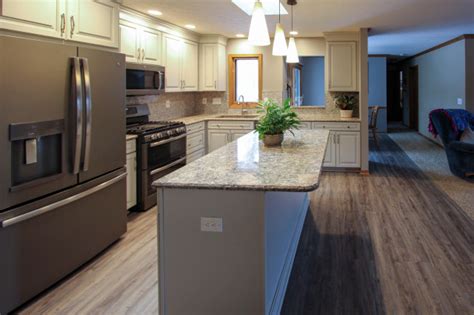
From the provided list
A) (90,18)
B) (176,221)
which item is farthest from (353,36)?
(176,221)

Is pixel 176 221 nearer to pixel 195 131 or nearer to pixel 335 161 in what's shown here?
pixel 195 131

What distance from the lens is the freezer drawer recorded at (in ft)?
7.76

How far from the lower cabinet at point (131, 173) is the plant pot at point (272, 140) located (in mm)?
1620

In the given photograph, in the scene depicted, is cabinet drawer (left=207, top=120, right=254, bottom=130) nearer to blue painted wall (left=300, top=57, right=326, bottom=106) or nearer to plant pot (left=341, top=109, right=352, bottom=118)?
plant pot (left=341, top=109, right=352, bottom=118)

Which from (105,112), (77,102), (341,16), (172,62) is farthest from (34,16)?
(341,16)

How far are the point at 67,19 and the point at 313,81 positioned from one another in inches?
233

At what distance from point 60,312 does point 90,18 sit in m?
2.23

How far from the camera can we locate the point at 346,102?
7004 millimetres

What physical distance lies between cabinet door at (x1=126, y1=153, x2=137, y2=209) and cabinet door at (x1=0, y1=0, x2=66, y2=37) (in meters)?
1.57

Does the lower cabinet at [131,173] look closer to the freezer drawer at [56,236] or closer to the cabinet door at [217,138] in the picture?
the freezer drawer at [56,236]

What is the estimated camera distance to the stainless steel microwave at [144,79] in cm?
454

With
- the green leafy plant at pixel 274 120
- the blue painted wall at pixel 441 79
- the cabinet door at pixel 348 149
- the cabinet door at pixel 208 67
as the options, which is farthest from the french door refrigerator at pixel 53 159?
the blue painted wall at pixel 441 79

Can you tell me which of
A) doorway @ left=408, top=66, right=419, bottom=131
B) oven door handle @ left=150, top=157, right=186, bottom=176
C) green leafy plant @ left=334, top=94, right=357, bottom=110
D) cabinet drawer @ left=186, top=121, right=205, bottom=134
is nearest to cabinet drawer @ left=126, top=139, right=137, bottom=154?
oven door handle @ left=150, top=157, right=186, bottom=176

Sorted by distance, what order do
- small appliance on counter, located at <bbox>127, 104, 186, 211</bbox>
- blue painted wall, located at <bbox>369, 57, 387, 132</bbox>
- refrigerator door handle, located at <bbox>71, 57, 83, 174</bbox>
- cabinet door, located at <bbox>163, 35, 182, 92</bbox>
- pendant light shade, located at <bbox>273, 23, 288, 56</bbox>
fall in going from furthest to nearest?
1. blue painted wall, located at <bbox>369, 57, 387, 132</bbox>
2. cabinet door, located at <bbox>163, 35, 182, 92</bbox>
3. small appliance on counter, located at <bbox>127, 104, 186, 211</bbox>
4. pendant light shade, located at <bbox>273, 23, 288, 56</bbox>
5. refrigerator door handle, located at <bbox>71, 57, 83, 174</bbox>
